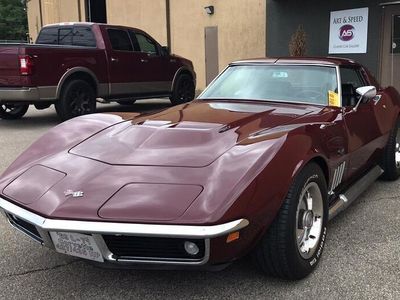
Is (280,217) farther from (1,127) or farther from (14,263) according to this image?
(1,127)

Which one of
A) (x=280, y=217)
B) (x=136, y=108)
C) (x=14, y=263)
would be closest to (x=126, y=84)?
(x=136, y=108)

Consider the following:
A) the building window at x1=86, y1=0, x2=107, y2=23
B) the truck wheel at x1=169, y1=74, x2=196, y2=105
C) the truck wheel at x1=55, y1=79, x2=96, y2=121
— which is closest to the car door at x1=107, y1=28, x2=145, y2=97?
the truck wheel at x1=55, y1=79, x2=96, y2=121

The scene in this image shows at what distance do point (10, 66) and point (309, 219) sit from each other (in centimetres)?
745

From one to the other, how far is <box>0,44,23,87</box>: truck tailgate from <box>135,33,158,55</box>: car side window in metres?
3.07

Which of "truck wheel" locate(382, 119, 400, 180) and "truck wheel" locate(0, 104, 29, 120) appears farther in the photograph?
"truck wheel" locate(0, 104, 29, 120)

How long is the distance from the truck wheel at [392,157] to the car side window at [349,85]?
71 cm

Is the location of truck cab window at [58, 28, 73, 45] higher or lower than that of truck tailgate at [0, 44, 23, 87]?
higher

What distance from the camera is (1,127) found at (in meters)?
10.2

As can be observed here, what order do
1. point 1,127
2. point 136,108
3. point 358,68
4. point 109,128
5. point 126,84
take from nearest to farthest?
point 109,128 → point 358,68 → point 1,127 → point 126,84 → point 136,108

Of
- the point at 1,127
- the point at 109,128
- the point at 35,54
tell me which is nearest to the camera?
the point at 109,128

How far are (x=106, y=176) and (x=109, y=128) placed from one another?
919 mm

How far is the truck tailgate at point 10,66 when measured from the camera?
30.0 ft

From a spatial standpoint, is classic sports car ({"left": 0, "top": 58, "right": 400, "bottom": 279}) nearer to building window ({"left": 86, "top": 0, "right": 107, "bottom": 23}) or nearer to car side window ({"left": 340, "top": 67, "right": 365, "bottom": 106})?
car side window ({"left": 340, "top": 67, "right": 365, "bottom": 106})

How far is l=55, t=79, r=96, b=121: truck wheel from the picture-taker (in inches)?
386
